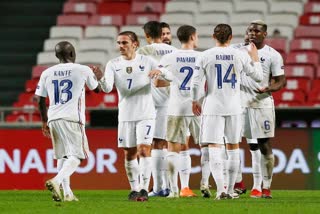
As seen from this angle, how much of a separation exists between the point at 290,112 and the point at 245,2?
7063mm

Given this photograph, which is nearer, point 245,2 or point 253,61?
point 253,61

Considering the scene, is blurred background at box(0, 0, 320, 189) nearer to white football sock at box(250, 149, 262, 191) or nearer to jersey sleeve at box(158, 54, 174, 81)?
white football sock at box(250, 149, 262, 191)

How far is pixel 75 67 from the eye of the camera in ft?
49.2

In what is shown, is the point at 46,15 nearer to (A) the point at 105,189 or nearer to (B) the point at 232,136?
(A) the point at 105,189

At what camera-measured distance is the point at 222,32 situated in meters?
15.0

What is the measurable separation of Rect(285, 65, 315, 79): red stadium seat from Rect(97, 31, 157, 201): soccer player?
8870mm

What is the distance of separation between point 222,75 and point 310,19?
11.4 m

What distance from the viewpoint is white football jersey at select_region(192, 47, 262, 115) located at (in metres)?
15.1

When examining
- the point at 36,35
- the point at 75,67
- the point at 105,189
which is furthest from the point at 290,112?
the point at 36,35

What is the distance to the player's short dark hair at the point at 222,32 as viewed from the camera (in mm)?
15000

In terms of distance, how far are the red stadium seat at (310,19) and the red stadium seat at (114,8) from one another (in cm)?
385

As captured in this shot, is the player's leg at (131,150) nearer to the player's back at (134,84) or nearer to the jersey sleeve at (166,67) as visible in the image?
the player's back at (134,84)

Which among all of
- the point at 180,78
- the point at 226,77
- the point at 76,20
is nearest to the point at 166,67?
the point at 180,78

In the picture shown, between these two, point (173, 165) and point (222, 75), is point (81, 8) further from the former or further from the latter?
point (222, 75)
